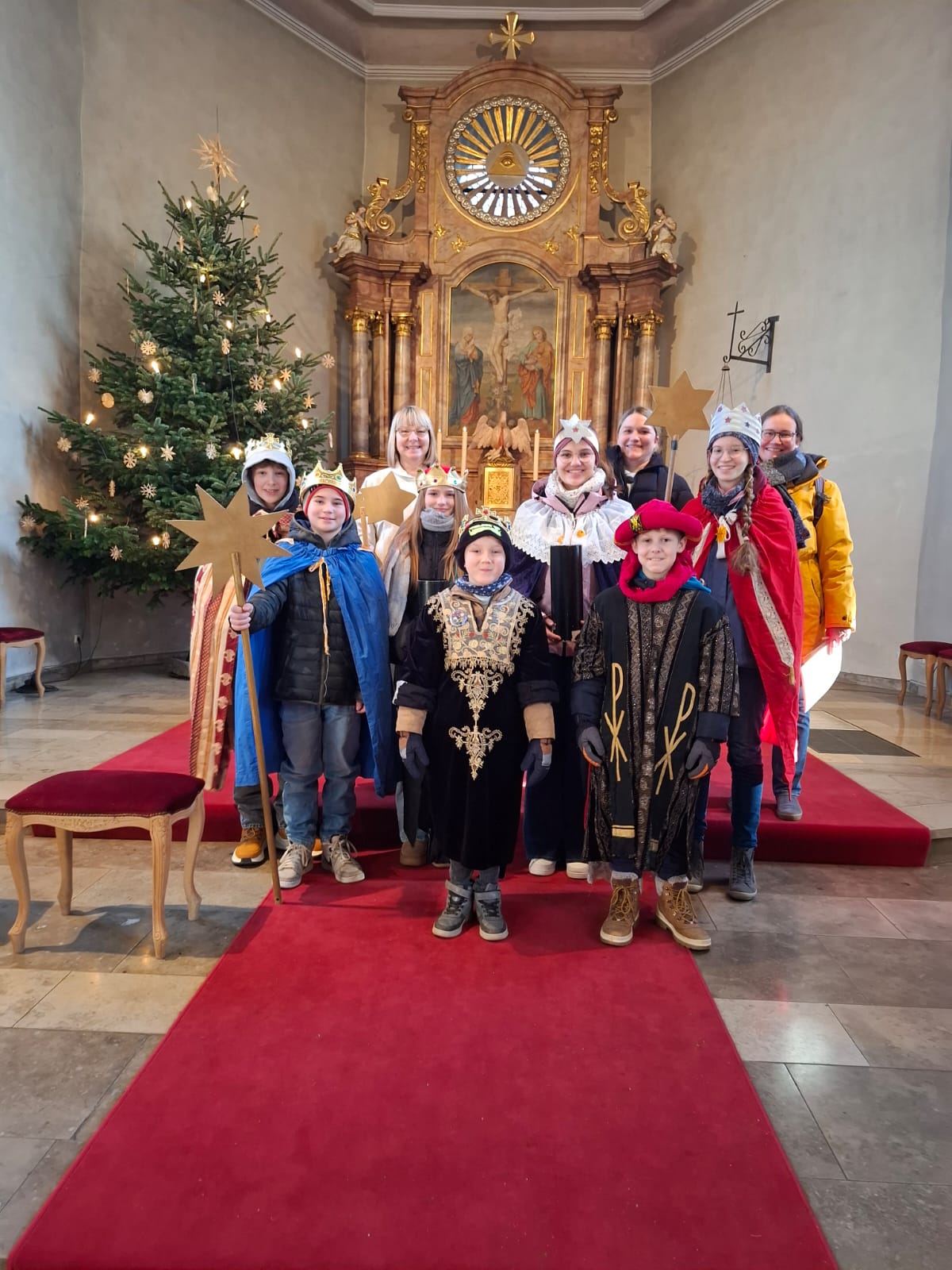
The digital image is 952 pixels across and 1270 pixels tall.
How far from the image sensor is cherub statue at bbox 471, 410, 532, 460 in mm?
11367

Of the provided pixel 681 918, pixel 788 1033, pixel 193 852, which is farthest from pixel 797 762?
pixel 193 852

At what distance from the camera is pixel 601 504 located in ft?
11.2

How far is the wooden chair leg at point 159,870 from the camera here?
2822 mm

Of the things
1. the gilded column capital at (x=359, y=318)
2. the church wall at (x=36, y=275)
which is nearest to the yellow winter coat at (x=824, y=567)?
the church wall at (x=36, y=275)

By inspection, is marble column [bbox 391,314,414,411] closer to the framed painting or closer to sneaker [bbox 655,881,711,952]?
the framed painting

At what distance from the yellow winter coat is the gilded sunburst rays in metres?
9.57

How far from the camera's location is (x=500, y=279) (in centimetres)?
1170

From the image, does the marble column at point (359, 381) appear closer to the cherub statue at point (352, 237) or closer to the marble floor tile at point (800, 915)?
the cherub statue at point (352, 237)

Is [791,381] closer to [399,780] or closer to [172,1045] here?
[399,780]

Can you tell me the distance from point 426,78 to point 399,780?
12810mm

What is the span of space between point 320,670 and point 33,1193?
1989 mm

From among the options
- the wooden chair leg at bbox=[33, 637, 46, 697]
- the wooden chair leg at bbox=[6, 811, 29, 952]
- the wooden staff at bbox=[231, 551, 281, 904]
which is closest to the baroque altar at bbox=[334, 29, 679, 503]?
the wooden chair leg at bbox=[33, 637, 46, 697]

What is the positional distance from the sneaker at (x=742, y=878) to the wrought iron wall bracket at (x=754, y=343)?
8358 millimetres

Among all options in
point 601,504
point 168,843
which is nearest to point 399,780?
point 168,843
